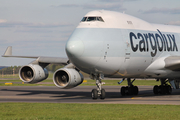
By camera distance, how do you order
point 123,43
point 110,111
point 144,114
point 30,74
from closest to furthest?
1. point 144,114
2. point 110,111
3. point 123,43
4. point 30,74

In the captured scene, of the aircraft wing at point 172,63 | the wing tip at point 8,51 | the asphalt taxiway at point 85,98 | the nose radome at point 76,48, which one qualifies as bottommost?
the asphalt taxiway at point 85,98

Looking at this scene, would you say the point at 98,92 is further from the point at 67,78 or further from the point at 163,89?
the point at 163,89

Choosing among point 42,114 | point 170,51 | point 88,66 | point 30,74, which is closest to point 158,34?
point 170,51

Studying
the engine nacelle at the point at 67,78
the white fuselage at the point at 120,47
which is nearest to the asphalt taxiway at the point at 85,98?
the engine nacelle at the point at 67,78

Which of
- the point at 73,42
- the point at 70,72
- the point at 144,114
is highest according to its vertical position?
the point at 73,42

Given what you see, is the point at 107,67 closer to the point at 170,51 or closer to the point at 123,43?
the point at 123,43

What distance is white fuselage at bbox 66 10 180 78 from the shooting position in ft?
69.2

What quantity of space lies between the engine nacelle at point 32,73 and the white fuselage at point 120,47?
7.01 m

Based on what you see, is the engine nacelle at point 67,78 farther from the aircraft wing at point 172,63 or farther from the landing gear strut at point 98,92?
the aircraft wing at point 172,63

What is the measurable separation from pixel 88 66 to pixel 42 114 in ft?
23.6

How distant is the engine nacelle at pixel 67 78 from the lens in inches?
982

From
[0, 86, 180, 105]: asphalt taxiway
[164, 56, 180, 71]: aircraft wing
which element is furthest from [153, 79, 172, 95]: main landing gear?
[164, 56, 180, 71]: aircraft wing

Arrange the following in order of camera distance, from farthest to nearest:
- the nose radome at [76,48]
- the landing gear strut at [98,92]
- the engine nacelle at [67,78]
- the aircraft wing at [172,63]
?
the engine nacelle at [67,78] < the aircraft wing at [172,63] < the landing gear strut at [98,92] < the nose radome at [76,48]

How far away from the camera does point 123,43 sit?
22.4m
